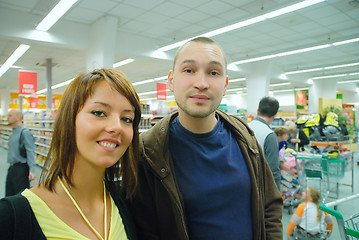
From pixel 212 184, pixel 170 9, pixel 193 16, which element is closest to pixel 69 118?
pixel 212 184

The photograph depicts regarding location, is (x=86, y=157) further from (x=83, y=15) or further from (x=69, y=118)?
(x=83, y=15)

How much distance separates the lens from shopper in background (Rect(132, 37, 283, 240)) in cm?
120

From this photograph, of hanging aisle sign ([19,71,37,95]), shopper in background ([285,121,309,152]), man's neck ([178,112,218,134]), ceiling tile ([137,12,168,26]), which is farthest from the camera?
hanging aisle sign ([19,71,37,95])

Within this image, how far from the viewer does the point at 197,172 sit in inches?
49.0

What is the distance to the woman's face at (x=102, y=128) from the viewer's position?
3.20ft

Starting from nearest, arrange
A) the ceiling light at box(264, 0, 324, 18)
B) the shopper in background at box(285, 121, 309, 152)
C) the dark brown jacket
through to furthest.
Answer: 1. the dark brown jacket
2. the ceiling light at box(264, 0, 324, 18)
3. the shopper in background at box(285, 121, 309, 152)

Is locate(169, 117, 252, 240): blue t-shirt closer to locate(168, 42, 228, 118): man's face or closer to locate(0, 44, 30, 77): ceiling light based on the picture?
locate(168, 42, 228, 118): man's face

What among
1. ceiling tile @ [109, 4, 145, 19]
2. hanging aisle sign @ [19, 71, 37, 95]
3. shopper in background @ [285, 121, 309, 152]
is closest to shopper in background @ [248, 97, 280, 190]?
shopper in background @ [285, 121, 309, 152]

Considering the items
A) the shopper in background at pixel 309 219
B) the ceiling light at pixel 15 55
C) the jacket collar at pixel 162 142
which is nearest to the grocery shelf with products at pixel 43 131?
the ceiling light at pixel 15 55

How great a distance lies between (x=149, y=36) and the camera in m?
8.52

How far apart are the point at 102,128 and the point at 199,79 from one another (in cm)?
54

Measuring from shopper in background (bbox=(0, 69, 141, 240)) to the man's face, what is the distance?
0.92 ft

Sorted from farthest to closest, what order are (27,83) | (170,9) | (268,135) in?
(27,83) < (170,9) < (268,135)

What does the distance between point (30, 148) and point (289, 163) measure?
4487 mm
